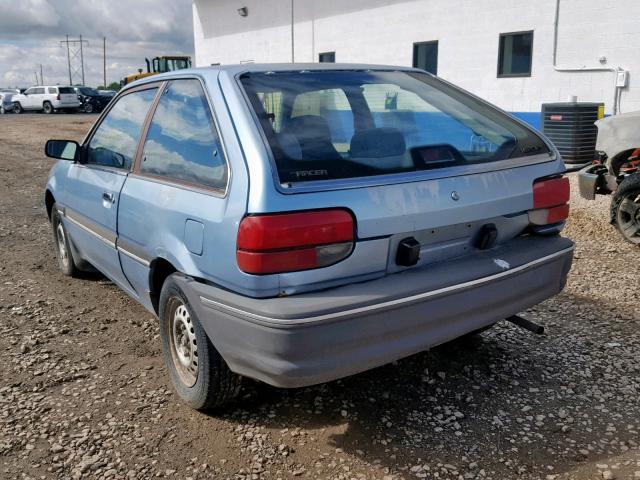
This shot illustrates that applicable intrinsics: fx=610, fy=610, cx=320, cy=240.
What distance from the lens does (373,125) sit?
304 centimetres

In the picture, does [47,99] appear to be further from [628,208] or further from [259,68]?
[259,68]

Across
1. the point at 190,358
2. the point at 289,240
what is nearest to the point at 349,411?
the point at 190,358

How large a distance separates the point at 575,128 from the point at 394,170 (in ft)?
31.3

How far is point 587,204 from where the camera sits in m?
→ 8.16

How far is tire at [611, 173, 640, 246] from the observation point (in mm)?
5879

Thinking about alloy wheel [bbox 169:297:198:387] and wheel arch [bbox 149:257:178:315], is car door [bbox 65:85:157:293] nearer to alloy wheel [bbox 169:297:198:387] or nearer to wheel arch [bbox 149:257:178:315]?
wheel arch [bbox 149:257:178:315]

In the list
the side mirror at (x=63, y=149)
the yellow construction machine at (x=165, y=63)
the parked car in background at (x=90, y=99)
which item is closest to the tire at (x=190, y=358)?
the side mirror at (x=63, y=149)

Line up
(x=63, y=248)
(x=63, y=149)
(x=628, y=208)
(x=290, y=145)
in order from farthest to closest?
1. (x=628, y=208)
2. (x=63, y=248)
3. (x=63, y=149)
4. (x=290, y=145)

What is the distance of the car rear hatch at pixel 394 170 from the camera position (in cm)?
244

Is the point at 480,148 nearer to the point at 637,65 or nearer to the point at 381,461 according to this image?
the point at 381,461

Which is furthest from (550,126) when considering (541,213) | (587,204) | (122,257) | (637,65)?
(122,257)

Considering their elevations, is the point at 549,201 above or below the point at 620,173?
above

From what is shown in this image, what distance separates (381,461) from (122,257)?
1.88m

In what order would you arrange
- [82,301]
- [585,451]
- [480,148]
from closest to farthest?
[585,451] < [480,148] < [82,301]
